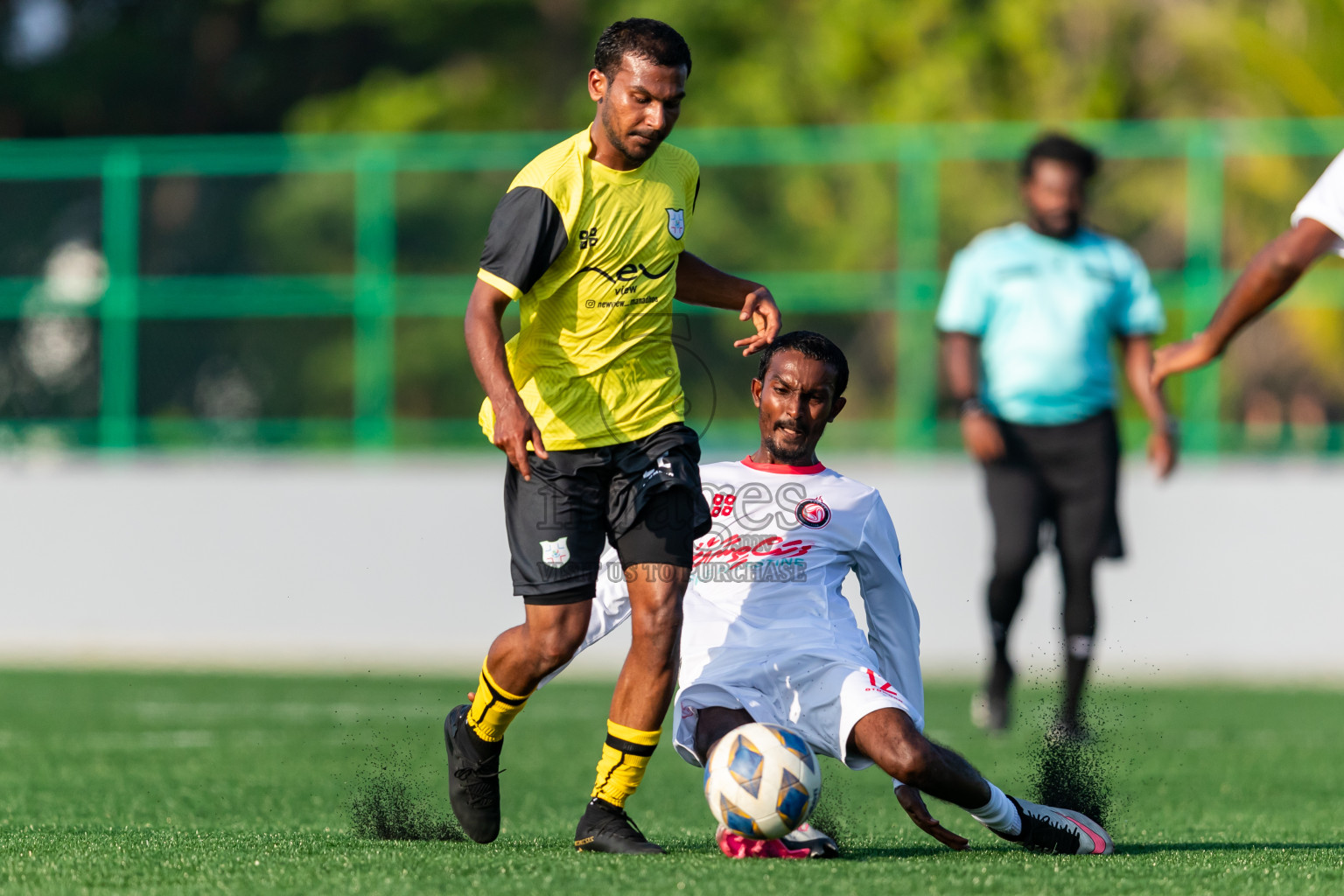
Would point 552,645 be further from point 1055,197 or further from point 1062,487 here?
point 1055,197

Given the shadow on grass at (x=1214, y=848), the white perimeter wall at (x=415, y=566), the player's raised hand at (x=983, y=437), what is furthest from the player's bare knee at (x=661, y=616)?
the white perimeter wall at (x=415, y=566)

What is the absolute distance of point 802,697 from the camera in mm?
4551

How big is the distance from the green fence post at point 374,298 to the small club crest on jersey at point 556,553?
8116 millimetres

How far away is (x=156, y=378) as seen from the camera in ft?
41.9

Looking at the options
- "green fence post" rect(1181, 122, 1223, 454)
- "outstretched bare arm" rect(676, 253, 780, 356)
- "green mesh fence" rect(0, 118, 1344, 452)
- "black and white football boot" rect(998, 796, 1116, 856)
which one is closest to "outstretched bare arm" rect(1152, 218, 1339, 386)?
"black and white football boot" rect(998, 796, 1116, 856)

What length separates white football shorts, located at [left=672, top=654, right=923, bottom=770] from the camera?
443cm

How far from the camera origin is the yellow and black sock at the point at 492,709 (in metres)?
4.73

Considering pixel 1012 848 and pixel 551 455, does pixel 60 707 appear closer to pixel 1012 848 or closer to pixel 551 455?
pixel 551 455

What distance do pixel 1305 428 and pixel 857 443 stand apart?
320 centimetres

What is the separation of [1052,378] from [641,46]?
3551 millimetres

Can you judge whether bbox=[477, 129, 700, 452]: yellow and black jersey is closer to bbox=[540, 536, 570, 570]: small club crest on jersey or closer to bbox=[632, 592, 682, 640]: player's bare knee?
bbox=[540, 536, 570, 570]: small club crest on jersey

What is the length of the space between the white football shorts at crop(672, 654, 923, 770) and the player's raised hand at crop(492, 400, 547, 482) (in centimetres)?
80

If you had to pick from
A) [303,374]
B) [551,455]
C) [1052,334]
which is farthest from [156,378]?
[551,455]

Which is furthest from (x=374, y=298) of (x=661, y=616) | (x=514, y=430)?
Answer: (x=514, y=430)
